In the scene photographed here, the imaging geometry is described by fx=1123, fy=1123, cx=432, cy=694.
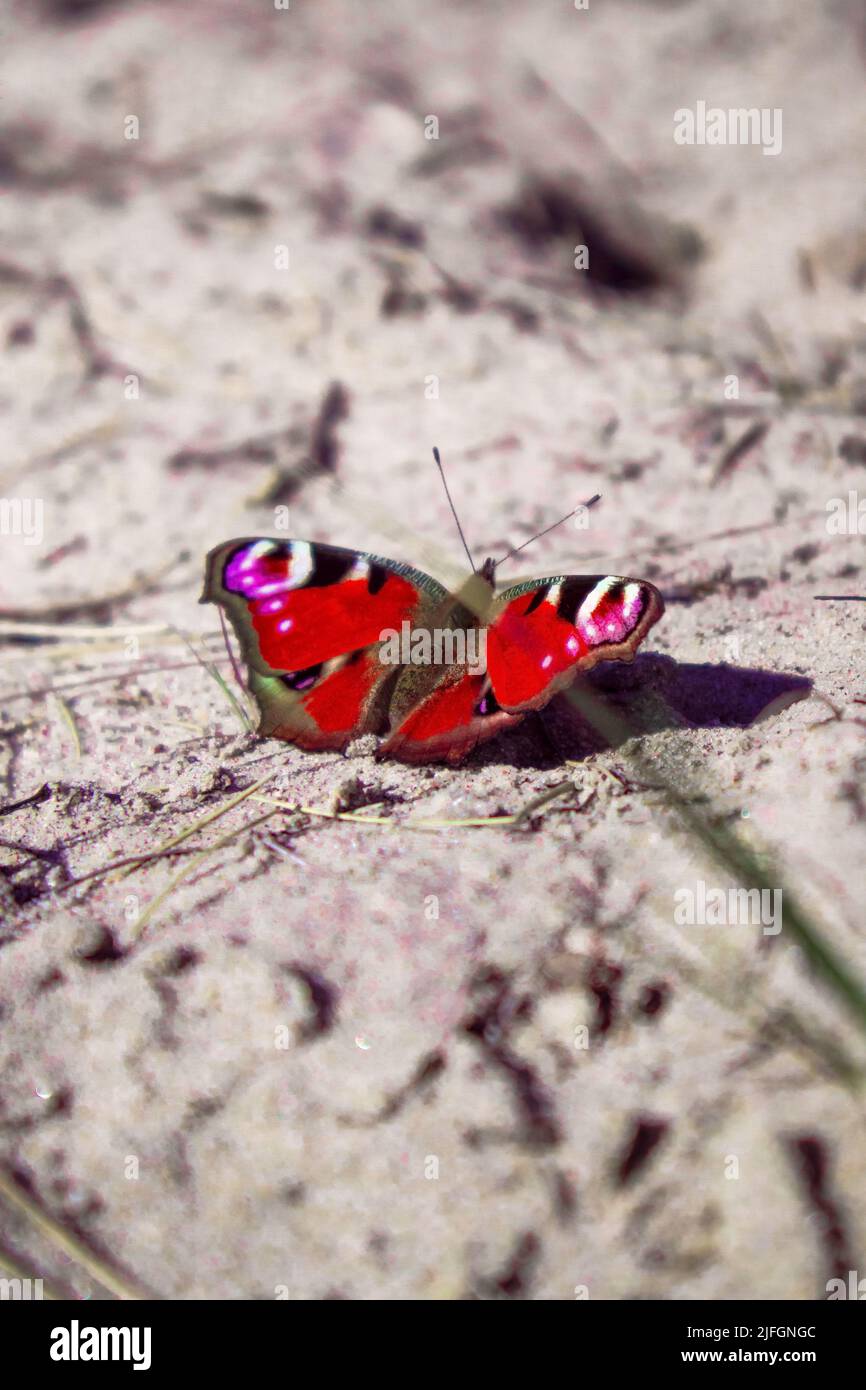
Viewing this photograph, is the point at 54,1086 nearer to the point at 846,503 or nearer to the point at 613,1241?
the point at 613,1241

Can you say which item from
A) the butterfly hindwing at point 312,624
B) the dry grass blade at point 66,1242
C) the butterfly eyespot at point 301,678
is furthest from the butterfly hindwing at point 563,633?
the dry grass blade at point 66,1242

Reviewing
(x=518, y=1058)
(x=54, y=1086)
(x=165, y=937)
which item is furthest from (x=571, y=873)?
(x=54, y=1086)

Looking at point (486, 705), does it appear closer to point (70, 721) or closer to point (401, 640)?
point (401, 640)

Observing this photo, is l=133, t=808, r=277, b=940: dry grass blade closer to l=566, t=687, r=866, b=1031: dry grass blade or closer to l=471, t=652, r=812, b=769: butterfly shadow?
l=471, t=652, r=812, b=769: butterfly shadow

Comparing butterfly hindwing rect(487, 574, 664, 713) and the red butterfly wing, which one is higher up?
butterfly hindwing rect(487, 574, 664, 713)

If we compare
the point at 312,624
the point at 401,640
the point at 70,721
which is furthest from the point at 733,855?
the point at 70,721

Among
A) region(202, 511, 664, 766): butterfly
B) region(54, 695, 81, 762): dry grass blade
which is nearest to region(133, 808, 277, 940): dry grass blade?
region(202, 511, 664, 766): butterfly

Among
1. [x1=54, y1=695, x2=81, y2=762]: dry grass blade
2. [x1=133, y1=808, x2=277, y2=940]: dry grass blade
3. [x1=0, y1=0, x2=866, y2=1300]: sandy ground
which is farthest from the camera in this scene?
[x1=54, y1=695, x2=81, y2=762]: dry grass blade

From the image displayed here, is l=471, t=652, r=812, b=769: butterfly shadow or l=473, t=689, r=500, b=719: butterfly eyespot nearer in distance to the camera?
l=473, t=689, r=500, b=719: butterfly eyespot

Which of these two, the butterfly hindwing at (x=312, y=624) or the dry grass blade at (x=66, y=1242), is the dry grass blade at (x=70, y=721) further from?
the dry grass blade at (x=66, y=1242)
